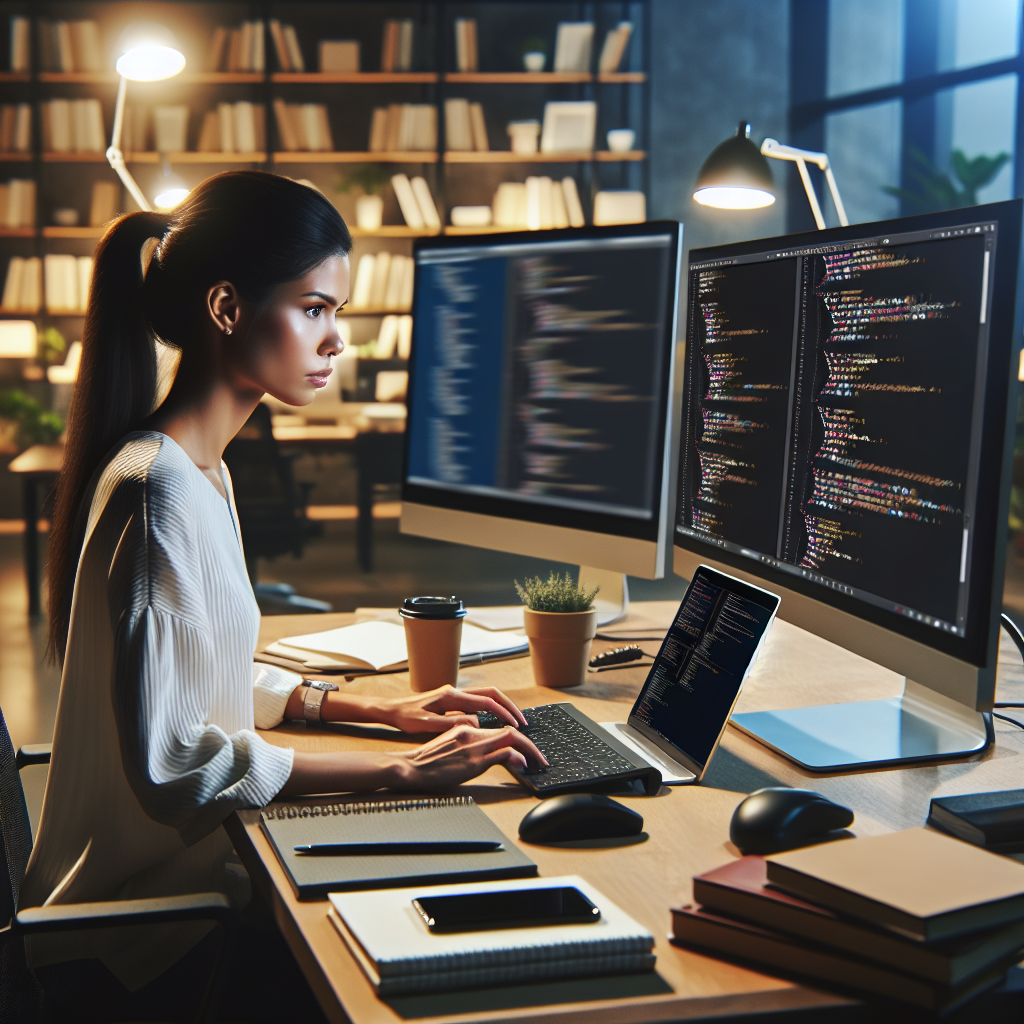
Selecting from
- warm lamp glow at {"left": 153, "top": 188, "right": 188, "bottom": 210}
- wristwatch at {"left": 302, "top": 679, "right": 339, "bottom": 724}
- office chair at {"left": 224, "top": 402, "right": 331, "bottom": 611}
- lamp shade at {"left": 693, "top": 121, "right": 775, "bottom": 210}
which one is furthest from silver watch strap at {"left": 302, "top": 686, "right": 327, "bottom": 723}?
warm lamp glow at {"left": 153, "top": 188, "right": 188, "bottom": 210}

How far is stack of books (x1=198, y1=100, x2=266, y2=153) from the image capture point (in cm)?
565

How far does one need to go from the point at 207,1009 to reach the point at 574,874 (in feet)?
1.08

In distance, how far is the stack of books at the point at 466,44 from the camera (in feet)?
19.0

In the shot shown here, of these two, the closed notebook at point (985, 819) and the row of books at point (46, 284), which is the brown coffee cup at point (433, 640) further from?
the row of books at point (46, 284)

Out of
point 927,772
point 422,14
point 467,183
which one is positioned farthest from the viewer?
point 467,183

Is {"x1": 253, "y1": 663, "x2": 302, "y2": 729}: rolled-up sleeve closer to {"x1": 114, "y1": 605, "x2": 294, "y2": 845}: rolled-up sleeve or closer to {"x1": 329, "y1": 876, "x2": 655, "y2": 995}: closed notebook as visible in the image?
{"x1": 114, "y1": 605, "x2": 294, "y2": 845}: rolled-up sleeve

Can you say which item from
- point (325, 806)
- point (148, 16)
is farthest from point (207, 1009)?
point (148, 16)

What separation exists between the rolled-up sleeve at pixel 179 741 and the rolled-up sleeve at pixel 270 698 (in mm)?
275

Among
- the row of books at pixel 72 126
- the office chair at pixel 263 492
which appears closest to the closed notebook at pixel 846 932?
the office chair at pixel 263 492

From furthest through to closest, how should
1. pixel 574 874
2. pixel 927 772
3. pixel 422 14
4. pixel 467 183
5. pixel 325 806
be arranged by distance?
pixel 467 183, pixel 422 14, pixel 927 772, pixel 325 806, pixel 574 874

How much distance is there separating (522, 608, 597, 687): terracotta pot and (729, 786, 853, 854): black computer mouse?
524 mm

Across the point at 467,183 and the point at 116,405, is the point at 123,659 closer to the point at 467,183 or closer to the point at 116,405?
the point at 116,405

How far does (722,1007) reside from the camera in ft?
2.09

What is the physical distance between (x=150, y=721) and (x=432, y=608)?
0.47 metres
